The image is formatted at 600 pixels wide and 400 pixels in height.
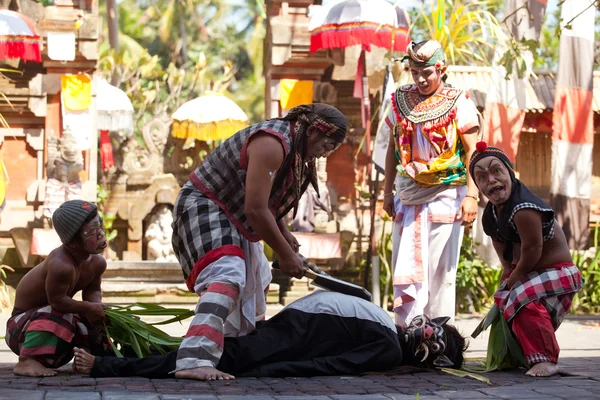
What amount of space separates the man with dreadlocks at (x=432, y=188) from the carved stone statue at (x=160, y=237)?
731cm

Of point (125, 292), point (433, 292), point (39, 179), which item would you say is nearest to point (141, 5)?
point (39, 179)

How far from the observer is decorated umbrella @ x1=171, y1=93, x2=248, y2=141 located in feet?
47.6

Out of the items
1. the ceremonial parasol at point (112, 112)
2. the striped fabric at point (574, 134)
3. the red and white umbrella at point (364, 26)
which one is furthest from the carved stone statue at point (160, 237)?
the striped fabric at point (574, 134)

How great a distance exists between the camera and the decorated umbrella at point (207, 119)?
571 inches

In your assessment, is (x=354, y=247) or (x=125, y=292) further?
(x=354, y=247)

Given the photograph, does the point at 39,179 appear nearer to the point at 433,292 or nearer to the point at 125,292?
the point at 125,292

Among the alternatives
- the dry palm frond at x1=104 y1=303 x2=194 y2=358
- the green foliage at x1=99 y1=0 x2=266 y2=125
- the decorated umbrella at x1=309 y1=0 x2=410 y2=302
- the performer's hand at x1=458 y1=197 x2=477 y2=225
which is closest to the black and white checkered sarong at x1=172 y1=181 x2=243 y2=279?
the dry palm frond at x1=104 y1=303 x2=194 y2=358

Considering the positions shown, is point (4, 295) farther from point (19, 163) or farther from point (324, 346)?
point (324, 346)

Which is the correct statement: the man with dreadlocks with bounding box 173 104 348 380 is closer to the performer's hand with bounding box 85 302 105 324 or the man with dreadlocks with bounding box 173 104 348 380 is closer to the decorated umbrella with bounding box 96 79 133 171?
the performer's hand with bounding box 85 302 105 324

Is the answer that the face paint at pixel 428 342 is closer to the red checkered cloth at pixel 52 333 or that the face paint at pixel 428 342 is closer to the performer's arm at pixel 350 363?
the performer's arm at pixel 350 363

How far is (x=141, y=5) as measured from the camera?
118ft

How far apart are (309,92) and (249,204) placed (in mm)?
7671

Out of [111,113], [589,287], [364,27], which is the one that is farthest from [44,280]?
[111,113]

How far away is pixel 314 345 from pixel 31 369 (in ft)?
4.67
